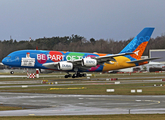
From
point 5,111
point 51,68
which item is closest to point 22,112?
point 5,111

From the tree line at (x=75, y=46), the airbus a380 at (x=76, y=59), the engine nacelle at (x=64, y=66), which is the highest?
the tree line at (x=75, y=46)

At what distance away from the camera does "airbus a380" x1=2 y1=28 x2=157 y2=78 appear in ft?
168

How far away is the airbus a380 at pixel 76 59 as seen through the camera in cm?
5131

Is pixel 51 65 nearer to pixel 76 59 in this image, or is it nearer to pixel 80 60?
pixel 80 60

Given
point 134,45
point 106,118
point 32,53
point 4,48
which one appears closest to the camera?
point 106,118

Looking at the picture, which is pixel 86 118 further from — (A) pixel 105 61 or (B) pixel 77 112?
(A) pixel 105 61

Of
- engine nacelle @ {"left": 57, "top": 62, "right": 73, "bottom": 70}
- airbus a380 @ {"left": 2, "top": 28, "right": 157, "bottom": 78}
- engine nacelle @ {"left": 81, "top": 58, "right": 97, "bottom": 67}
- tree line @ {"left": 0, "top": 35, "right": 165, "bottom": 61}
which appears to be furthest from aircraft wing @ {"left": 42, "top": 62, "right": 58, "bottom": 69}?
tree line @ {"left": 0, "top": 35, "right": 165, "bottom": 61}

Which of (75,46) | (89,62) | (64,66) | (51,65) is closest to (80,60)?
(89,62)

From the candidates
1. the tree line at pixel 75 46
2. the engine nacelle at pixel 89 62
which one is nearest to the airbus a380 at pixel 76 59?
the engine nacelle at pixel 89 62

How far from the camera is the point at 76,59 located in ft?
179

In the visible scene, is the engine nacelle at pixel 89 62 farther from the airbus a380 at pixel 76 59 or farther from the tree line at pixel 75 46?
the tree line at pixel 75 46

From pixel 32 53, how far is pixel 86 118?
128 feet

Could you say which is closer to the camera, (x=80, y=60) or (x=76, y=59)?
(x=80, y=60)

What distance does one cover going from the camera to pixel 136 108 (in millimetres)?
17156
